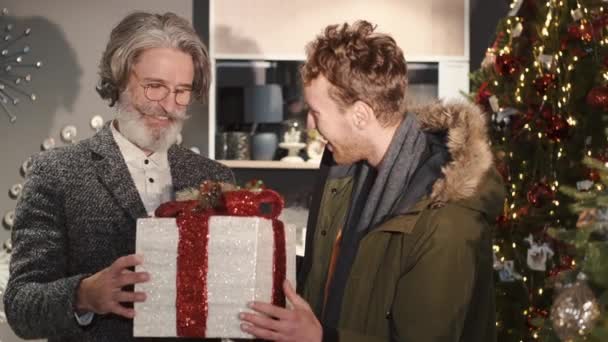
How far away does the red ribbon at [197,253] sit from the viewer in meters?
2.04

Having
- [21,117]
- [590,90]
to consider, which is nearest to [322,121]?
[590,90]

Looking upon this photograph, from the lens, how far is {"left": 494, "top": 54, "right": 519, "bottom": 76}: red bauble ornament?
4398mm

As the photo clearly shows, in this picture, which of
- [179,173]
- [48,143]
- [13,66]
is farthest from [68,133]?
[179,173]

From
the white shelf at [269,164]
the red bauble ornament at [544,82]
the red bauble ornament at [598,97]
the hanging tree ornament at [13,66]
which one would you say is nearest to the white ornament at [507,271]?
the red bauble ornament at [544,82]

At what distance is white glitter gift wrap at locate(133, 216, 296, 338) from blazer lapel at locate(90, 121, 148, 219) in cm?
36

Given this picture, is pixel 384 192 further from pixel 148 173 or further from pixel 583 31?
pixel 583 31

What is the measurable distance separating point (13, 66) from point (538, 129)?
9.07 feet

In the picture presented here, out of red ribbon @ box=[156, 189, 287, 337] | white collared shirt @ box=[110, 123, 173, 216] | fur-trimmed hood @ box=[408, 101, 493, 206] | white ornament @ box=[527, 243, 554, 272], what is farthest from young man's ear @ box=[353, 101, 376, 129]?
white ornament @ box=[527, 243, 554, 272]

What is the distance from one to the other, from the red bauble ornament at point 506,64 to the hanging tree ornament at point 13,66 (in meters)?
2.44

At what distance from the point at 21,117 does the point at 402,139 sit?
357cm

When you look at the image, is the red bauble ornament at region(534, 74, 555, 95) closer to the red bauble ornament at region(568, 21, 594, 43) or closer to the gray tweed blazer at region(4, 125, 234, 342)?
the red bauble ornament at region(568, 21, 594, 43)

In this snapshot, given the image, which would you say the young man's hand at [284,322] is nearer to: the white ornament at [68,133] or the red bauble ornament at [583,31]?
the red bauble ornament at [583,31]

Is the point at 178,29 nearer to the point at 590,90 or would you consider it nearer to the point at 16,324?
the point at 16,324

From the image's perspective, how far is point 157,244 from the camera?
2.05 metres
